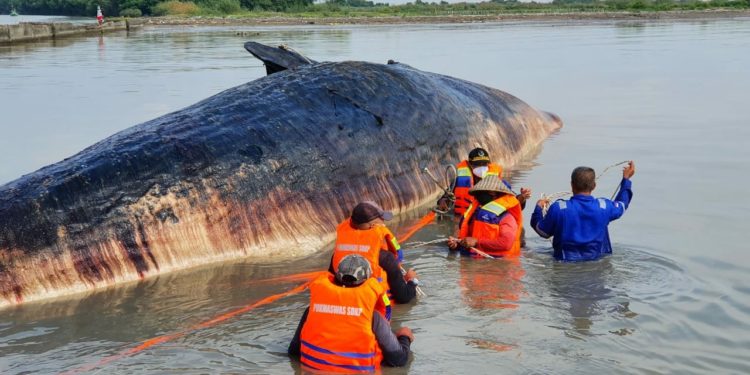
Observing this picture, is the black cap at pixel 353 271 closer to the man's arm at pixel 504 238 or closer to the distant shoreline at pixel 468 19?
the man's arm at pixel 504 238

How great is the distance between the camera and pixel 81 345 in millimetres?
7344

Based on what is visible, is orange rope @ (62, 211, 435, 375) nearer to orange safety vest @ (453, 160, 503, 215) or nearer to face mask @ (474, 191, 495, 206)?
face mask @ (474, 191, 495, 206)

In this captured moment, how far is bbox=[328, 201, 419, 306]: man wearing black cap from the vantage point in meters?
7.82

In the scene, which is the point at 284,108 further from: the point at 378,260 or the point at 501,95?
the point at 501,95

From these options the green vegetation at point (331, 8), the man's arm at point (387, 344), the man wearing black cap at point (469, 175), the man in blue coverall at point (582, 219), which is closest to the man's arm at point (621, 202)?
the man in blue coverall at point (582, 219)

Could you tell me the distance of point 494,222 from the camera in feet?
31.1

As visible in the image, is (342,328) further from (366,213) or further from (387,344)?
(366,213)

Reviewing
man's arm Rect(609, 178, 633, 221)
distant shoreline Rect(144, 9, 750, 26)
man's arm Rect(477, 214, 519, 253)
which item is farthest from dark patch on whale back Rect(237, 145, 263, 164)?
distant shoreline Rect(144, 9, 750, 26)

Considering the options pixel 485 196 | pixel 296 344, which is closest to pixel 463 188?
pixel 485 196

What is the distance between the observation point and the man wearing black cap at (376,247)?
7816 millimetres

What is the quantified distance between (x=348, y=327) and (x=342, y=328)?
5cm

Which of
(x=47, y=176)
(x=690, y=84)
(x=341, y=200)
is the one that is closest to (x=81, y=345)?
(x=47, y=176)

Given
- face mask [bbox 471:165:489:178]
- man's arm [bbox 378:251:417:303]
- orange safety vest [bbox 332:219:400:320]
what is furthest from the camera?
face mask [bbox 471:165:489:178]

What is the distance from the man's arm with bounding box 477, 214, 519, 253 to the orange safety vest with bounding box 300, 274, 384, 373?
10.2 feet
